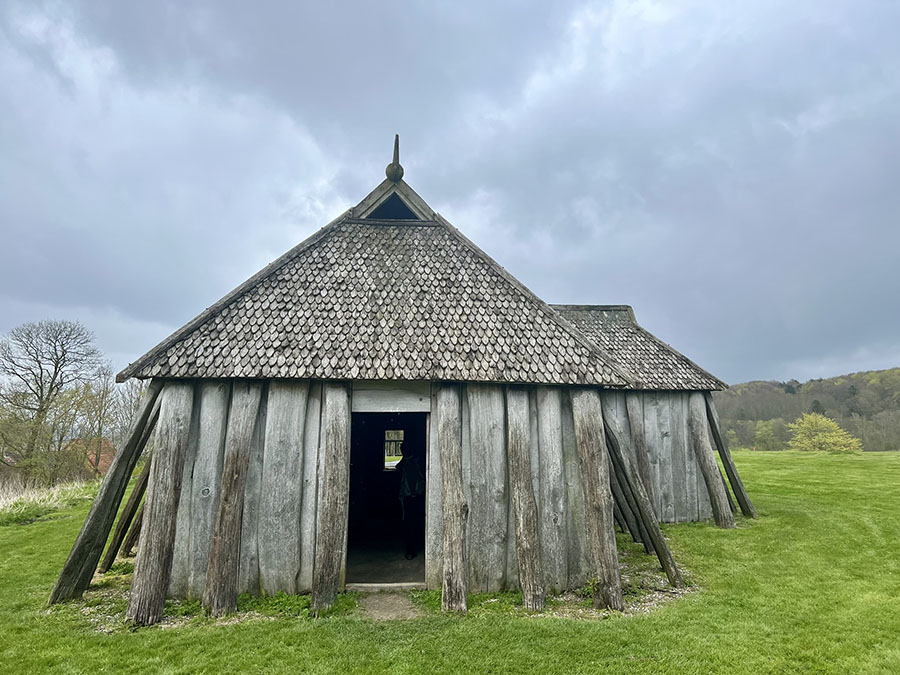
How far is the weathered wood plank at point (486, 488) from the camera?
7195 mm

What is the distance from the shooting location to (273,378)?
23.0 feet

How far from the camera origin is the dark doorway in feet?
29.3

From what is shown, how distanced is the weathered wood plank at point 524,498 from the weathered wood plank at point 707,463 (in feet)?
26.6

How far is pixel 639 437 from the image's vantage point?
40.8 ft

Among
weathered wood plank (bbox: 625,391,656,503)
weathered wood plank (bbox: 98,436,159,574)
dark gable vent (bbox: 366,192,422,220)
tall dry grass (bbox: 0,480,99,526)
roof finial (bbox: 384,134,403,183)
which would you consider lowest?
tall dry grass (bbox: 0,480,99,526)

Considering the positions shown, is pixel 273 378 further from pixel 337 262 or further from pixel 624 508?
pixel 624 508

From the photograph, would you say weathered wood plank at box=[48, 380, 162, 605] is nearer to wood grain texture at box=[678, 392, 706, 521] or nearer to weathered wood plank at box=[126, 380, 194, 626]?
weathered wood plank at box=[126, 380, 194, 626]

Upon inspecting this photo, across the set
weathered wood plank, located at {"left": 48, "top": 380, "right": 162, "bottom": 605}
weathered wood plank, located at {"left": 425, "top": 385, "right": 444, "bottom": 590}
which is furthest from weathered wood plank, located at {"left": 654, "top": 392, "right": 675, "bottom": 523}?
weathered wood plank, located at {"left": 48, "top": 380, "right": 162, "bottom": 605}

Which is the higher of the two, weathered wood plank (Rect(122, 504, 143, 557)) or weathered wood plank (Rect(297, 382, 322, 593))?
weathered wood plank (Rect(297, 382, 322, 593))

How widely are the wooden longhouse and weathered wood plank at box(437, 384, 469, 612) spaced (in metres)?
0.02

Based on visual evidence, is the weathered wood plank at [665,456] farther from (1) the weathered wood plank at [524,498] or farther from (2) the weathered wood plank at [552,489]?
(1) the weathered wood plank at [524,498]

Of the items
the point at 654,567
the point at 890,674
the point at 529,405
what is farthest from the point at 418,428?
the point at 890,674

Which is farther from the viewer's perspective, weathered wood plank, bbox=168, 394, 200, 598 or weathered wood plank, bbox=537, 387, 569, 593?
weathered wood plank, bbox=537, 387, 569, 593

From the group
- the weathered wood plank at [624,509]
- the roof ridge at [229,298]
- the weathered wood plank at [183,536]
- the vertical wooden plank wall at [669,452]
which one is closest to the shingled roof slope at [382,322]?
the roof ridge at [229,298]
